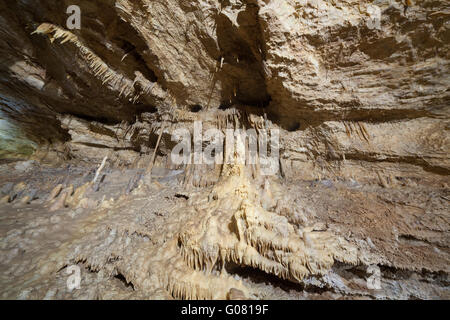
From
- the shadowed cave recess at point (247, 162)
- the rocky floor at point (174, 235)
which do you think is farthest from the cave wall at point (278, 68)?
the rocky floor at point (174, 235)

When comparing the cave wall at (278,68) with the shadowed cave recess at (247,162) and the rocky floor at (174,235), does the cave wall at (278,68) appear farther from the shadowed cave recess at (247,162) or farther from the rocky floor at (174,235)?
the rocky floor at (174,235)

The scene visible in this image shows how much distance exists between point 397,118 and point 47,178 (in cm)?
1071

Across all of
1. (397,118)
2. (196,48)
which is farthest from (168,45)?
(397,118)

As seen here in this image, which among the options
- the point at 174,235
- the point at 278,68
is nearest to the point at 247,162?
the point at 278,68

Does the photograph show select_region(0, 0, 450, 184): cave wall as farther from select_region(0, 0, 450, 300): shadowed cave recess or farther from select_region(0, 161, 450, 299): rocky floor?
select_region(0, 161, 450, 299): rocky floor

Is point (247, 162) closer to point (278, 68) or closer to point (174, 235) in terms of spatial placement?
point (278, 68)

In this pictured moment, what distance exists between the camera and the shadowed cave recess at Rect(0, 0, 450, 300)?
9.80 ft

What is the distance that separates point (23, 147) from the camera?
9.70m

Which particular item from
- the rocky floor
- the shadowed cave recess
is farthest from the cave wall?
the rocky floor

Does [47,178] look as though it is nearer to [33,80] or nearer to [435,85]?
[33,80]

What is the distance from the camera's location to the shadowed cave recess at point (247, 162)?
118 inches

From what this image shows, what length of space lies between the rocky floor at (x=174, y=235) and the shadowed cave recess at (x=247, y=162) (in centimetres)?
3

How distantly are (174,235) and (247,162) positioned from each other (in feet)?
9.69

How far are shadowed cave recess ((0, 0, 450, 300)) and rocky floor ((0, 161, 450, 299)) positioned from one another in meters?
0.03
